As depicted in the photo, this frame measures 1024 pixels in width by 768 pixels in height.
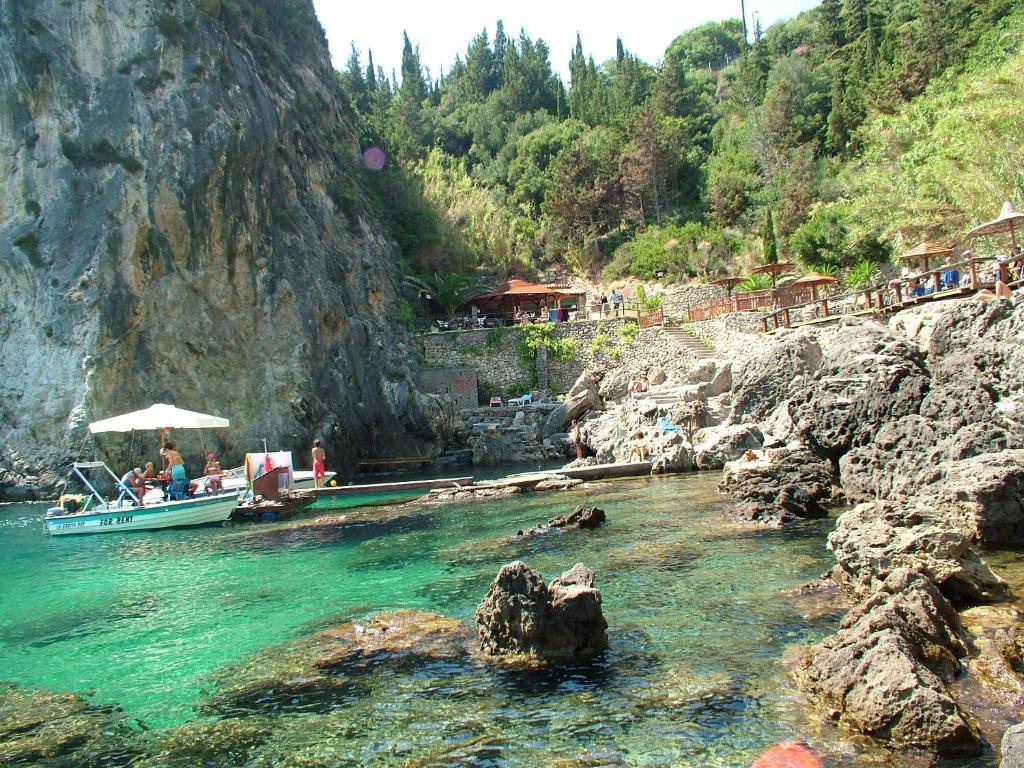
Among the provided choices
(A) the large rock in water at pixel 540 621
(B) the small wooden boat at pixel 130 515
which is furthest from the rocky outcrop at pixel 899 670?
(B) the small wooden boat at pixel 130 515

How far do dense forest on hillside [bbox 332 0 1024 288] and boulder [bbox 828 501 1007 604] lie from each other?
76.3 ft

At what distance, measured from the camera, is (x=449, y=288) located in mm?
40938

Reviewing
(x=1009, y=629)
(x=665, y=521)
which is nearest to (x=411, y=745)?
(x=1009, y=629)

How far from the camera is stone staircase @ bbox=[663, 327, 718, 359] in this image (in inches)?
1280

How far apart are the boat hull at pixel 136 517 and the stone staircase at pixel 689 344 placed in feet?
67.8

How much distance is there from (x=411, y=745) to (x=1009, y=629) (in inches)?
209

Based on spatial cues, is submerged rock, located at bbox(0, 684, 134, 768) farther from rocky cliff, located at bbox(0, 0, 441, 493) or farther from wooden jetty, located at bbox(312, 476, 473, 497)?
rocky cliff, located at bbox(0, 0, 441, 493)

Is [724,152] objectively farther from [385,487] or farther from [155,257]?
[385,487]

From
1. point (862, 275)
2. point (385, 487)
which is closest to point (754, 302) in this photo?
point (862, 275)

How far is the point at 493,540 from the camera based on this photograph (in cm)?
1361

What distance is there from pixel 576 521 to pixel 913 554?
6.99m

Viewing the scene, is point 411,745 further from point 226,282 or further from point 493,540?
point 226,282

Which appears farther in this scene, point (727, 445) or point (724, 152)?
point (724, 152)

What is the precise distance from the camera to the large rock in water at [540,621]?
285 inches
